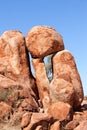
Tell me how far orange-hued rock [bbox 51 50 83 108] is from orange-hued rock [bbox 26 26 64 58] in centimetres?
89

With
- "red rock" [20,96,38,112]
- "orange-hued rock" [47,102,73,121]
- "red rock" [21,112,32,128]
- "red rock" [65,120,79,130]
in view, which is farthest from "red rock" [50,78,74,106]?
"red rock" [21,112,32,128]

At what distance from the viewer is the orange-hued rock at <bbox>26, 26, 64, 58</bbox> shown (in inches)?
1004

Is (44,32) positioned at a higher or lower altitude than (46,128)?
higher

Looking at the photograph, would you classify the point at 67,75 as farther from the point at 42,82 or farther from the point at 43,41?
the point at 43,41

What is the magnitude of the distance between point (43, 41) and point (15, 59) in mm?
2499

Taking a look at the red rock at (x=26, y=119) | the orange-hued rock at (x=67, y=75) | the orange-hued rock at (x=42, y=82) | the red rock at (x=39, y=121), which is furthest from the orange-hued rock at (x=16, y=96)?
the red rock at (x=39, y=121)

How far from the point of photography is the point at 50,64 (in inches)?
1011

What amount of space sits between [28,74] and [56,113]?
5.43m

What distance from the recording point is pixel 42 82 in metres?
25.5

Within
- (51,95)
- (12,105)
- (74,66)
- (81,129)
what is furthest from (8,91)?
(81,129)

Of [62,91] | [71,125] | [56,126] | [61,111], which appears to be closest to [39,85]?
[62,91]

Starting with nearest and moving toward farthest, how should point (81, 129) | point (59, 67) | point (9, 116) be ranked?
point (81, 129) → point (9, 116) → point (59, 67)

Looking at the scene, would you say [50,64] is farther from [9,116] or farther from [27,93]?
[9,116]

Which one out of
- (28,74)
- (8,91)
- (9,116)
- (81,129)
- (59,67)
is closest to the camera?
(81,129)
